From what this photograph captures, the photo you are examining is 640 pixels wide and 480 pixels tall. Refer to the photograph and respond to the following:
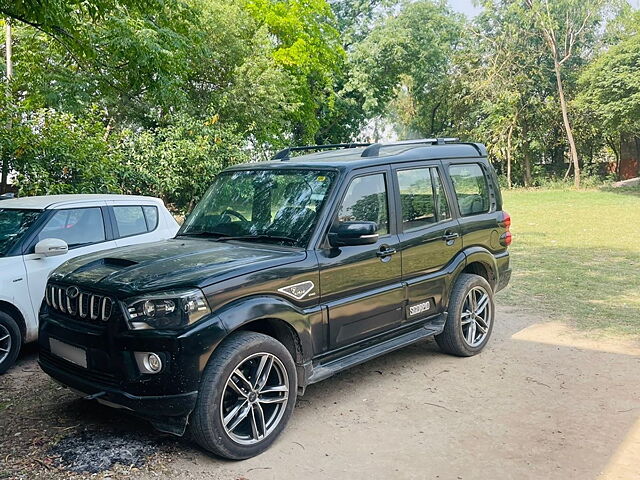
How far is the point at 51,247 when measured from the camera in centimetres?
588

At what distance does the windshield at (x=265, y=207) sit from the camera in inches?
186

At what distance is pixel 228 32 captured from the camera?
82.0ft

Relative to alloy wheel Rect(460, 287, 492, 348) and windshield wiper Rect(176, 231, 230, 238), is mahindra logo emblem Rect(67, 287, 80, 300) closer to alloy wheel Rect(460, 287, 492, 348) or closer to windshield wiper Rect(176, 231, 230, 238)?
windshield wiper Rect(176, 231, 230, 238)

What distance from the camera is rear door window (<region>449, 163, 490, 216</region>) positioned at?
6.03 metres

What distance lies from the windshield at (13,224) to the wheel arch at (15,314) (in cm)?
50

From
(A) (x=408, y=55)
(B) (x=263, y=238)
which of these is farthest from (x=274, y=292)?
(A) (x=408, y=55)

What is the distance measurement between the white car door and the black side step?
2.99m

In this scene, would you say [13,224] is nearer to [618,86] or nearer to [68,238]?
[68,238]

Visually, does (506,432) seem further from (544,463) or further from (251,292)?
(251,292)

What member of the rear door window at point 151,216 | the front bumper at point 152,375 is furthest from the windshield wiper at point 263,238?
the rear door window at point 151,216

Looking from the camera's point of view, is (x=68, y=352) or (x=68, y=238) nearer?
(x=68, y=352)

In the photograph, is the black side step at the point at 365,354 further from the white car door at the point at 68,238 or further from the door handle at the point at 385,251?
the white car door at the point at 68,238

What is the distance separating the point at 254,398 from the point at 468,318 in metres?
2.77

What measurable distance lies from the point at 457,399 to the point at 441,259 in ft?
4.26
